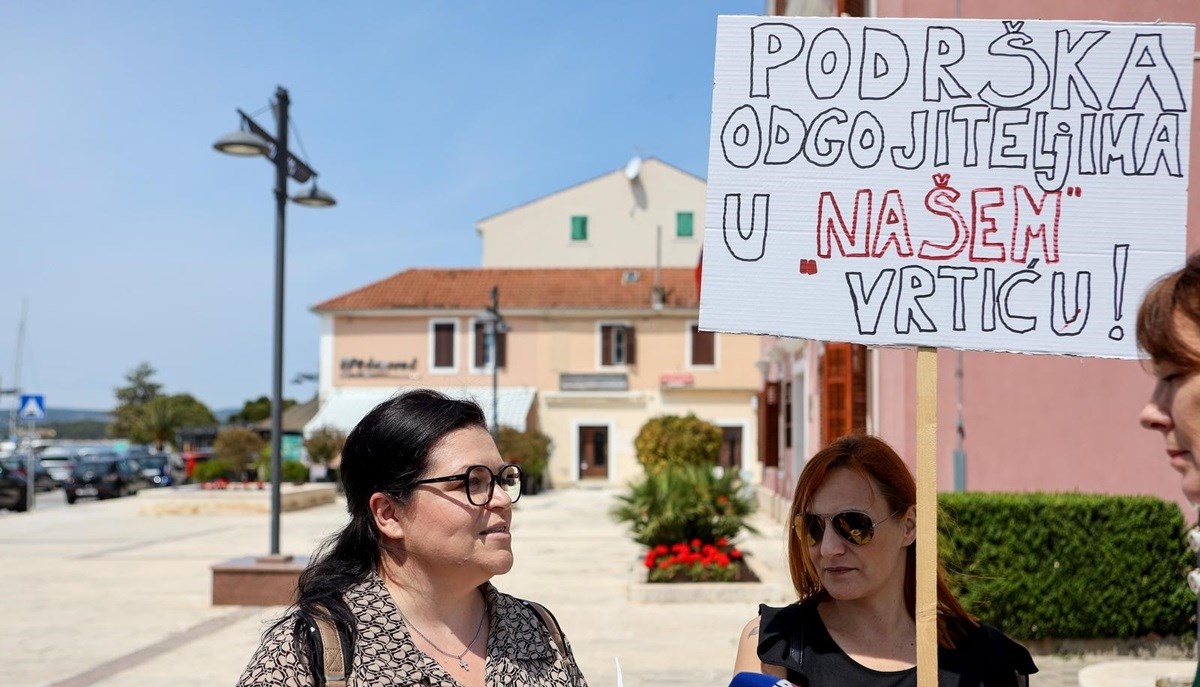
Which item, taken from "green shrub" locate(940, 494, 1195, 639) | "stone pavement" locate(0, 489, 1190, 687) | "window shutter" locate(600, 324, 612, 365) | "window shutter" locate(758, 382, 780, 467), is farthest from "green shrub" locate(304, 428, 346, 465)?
"green shrub" locate(940, 494, 1195, 639)

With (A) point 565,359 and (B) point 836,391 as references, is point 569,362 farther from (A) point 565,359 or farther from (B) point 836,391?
(B) point 836,391

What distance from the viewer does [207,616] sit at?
10.4m

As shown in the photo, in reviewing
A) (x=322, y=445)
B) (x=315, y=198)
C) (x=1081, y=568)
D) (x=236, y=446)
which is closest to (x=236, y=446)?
(x=236, y=446)

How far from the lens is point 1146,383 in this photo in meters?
9.58

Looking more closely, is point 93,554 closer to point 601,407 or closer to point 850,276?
point 850,276

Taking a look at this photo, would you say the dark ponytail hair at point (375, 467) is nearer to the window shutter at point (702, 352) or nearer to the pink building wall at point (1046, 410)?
the pink building wall at point (1046, 410)

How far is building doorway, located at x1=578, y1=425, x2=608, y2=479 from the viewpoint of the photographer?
3969 centimetres

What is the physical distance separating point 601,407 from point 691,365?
11.5 feet

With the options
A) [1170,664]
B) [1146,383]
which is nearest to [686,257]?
[1146,383]

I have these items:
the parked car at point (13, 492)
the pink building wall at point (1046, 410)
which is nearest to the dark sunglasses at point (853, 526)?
the pink building wall at point (1046, 410)

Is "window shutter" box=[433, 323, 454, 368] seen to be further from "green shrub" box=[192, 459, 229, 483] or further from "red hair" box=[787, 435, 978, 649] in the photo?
"red hair" box=[787, 435, 978, 649]

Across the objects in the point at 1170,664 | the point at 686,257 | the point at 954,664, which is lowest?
the point at 1170,664

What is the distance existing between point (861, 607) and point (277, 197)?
9.83 meters

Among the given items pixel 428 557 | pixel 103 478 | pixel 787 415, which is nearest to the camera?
pixel 428 557
